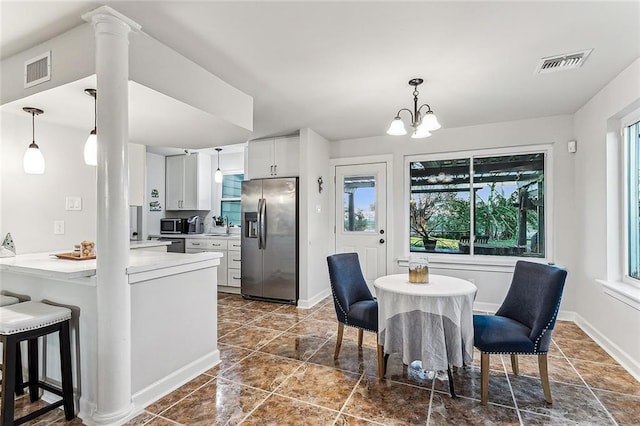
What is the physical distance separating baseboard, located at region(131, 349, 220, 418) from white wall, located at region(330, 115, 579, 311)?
2.93 m

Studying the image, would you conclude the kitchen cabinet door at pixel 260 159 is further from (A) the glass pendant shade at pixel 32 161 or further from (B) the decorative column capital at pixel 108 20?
(B) the decorative column capital at pixel 108 20

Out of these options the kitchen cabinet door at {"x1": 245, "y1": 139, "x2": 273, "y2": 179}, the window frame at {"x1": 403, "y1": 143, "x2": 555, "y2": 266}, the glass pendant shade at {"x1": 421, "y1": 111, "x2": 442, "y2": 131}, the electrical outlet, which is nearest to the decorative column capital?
the electrical outlet

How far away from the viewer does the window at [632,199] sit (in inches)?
112

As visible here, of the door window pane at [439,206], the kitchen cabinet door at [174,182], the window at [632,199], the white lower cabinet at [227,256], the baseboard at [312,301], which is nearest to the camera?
the window at [632,199]

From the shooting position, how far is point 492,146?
423cm

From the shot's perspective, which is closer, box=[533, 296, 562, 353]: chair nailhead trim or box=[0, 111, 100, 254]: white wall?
box=[533, 296, 562, 353]: chair nailhead trim

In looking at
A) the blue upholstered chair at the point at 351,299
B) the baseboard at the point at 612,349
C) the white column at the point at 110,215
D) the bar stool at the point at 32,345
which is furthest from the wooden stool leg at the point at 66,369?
the baseboard at the point at 612,349

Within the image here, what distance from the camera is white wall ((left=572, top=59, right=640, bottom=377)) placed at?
264 cm

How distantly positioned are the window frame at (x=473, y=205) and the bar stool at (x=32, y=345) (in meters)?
3.92

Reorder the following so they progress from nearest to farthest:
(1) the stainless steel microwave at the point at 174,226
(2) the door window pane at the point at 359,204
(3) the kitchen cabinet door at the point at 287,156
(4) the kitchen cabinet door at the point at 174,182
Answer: (3) the kitchen cabinet door at the point at 287,156 < (2) the door window pane at the point at 359,204 < (1) the stainless steel microwave at the point at 174,226 < (4) the kitchen cabinet door at the point at 174,182

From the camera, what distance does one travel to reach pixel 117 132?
1901 mm

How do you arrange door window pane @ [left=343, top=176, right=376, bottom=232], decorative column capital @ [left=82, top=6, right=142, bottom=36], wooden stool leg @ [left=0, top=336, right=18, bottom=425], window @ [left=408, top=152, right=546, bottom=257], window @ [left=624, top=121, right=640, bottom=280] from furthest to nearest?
door window pane @ [left=343, top=176, right=376, bottom=232], window @ [left=408, top=152, right=546, bottom=257], window @ [left=624, top=121, right=640, bottom=280], decorative column capital @ [left=82, top=6, right=142, bottom=36], wooden stool leg @ [left=0, top=336, right=18, bottom=425]

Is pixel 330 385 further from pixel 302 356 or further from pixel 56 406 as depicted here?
pixel 56 406

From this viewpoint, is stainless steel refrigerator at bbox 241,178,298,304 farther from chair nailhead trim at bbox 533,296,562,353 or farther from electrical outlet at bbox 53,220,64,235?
chair nailhead trim at bbox 533,296,562,353
